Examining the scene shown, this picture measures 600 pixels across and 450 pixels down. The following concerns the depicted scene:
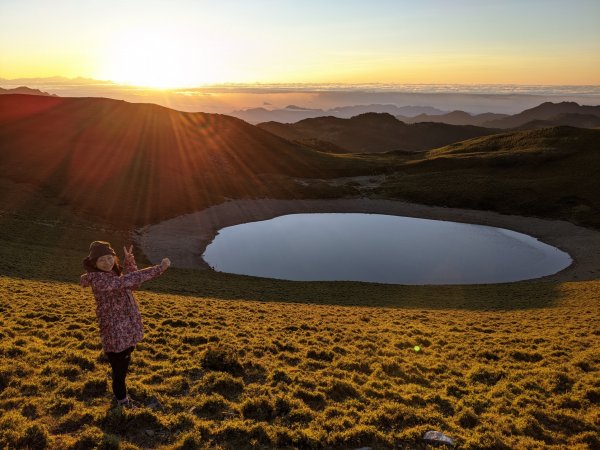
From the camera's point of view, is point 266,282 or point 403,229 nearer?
point 266,282

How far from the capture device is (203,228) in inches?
3167

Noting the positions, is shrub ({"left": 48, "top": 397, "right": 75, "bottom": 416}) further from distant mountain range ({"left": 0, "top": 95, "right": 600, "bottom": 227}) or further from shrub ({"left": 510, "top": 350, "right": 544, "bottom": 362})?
distant mountain range ({"left": 0, "top": 95, "right": 600, "bottom": 227})

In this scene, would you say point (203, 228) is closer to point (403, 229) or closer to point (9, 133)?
point (403, 229)

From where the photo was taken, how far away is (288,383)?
559 inches

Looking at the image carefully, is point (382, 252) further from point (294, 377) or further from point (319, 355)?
point (294, 377)

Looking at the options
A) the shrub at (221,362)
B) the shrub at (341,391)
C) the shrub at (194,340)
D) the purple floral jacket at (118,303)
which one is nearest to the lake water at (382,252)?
the shrub at (194,340)

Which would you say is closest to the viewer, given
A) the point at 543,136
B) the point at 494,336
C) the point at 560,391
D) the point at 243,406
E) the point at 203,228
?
the point at 243,406

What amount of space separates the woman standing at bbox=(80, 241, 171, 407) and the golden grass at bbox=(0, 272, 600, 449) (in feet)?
5.94

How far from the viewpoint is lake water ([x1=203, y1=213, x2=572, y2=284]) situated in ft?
185

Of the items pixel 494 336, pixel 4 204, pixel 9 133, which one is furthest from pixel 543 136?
pixel 9 133

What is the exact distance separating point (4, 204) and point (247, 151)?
8733 cm

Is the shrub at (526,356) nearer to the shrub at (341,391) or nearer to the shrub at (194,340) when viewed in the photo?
the shrub at (341,391)

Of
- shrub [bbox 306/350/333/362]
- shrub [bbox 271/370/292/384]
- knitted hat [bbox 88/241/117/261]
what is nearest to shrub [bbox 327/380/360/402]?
shrub [bbox 271/370/292/384]

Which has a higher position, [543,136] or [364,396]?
[543,136]
